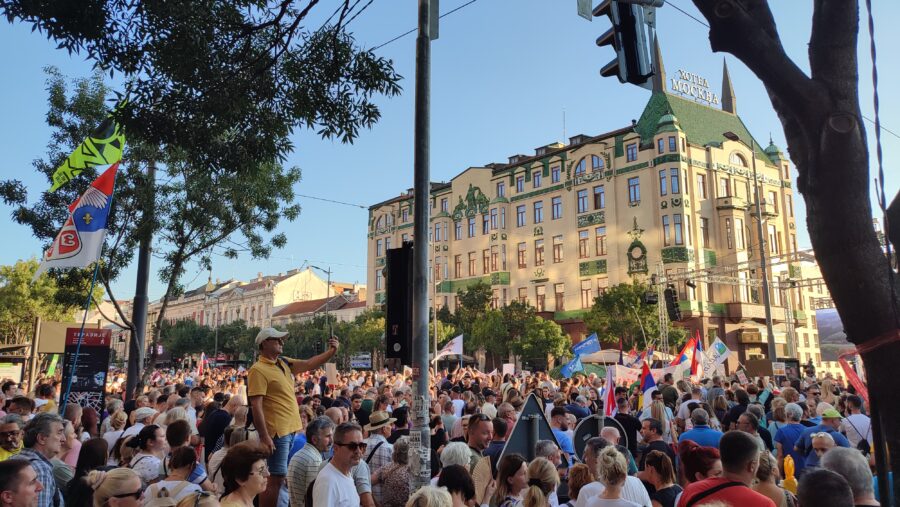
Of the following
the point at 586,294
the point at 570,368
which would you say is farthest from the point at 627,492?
the point at 586,294

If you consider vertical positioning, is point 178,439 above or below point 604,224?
below

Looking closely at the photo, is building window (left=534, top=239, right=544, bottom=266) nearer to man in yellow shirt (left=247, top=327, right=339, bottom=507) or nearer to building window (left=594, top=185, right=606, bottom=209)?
building window (left=594, top=185, right=606, bottom=209)

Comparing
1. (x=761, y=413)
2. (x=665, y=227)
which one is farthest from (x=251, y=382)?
(x=665, y=227)

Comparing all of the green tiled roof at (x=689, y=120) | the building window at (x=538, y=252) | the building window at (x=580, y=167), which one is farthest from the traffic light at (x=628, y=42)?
the building window at (x=538, y=252)

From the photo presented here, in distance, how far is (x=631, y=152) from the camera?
49406 mm

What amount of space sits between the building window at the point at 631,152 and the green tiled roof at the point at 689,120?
0.85 m

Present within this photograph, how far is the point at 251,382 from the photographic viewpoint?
6246 millimetres

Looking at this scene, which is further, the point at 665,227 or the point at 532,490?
the point at 665,227

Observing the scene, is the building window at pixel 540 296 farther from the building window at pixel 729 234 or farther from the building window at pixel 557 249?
the building window at pixel 729 234

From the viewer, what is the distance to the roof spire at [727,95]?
57750 millimetres

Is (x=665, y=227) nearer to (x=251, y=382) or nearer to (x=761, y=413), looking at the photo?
(x=761, y=413)

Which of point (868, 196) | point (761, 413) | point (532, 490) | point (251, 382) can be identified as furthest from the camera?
point (761, 413)

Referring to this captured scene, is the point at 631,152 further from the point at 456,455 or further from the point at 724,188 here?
the point at 456,455

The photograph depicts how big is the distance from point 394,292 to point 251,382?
1533 millimetres
